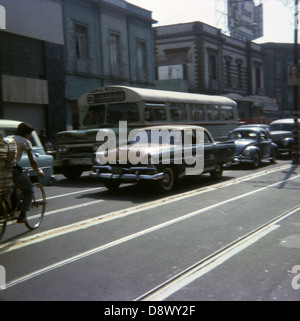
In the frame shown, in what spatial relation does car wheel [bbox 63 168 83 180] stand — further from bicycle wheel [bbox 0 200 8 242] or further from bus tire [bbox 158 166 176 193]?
bicycle wheel [bbox 0 200 8 242]

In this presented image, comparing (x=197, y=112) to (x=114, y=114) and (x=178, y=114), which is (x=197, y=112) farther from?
(x=114, y=114)

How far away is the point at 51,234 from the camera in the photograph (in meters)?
6.11

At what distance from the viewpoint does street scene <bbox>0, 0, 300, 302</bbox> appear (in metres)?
4.19

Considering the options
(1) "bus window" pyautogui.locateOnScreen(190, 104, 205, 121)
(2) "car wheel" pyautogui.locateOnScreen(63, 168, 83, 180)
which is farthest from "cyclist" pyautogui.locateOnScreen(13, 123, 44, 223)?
(1) "bus window" pyautogui.locateOnScreen(190, 104, 205, 121)

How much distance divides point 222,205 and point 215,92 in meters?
31.8

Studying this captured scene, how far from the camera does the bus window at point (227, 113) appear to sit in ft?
64.2

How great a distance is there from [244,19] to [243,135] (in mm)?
35239

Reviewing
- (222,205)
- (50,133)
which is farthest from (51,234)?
(50,133)

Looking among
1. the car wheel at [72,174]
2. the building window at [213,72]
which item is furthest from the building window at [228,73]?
the car wheel at [72,174]

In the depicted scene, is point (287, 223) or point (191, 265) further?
point (287, 223)

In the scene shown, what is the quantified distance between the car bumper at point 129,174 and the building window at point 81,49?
14.1 m

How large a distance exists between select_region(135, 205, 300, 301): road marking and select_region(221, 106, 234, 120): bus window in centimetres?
1341
